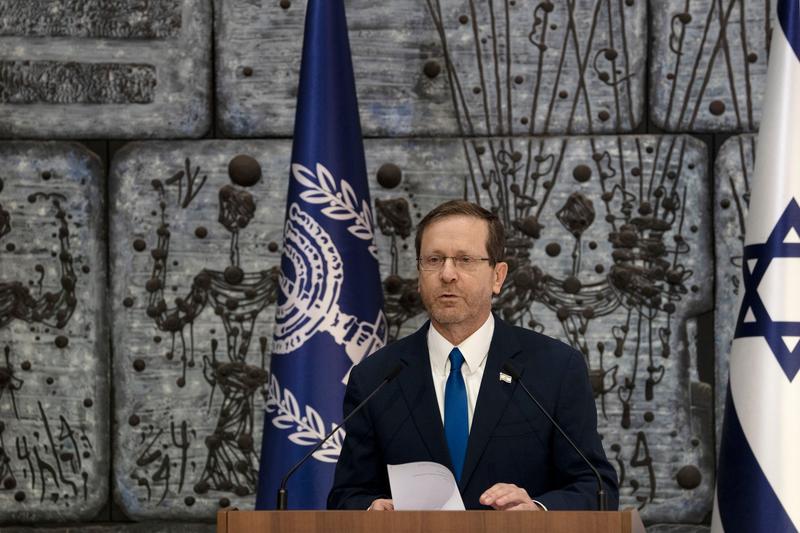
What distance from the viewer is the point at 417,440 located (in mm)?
2674

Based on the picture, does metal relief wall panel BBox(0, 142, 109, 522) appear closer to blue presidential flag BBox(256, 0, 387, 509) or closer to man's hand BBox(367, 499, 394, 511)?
blue presidential flag BBox(256, 0, 387, 509)

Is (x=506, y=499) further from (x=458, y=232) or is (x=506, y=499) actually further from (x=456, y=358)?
(x=458, y=232)

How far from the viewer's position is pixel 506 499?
2.33 m

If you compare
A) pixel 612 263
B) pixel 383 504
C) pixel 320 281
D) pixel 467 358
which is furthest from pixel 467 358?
pixel 612 263

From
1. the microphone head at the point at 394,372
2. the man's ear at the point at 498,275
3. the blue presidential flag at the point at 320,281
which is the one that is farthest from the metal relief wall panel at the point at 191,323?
the microphone head at the point at 394,372

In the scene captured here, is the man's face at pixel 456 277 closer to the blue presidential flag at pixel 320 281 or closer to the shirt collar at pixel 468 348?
the shirt collar at pixel 468 348

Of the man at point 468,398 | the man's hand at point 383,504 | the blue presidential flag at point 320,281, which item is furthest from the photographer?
the blue presidential flag at point 320,281


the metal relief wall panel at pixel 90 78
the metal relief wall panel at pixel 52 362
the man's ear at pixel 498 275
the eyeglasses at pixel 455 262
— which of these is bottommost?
the metal relief wall panel at pixel 52 362

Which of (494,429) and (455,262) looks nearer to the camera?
(494,429)

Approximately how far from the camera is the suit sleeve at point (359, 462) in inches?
107

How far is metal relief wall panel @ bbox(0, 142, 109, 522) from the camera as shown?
4.34 metres

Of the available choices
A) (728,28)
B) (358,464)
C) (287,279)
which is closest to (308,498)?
(287,279)

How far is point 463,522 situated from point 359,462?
2.11 feet

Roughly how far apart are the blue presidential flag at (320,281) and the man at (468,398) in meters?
0.86
